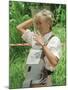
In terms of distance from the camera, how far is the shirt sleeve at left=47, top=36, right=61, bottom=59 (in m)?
1.46

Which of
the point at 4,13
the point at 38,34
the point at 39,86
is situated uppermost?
the point at 4,13

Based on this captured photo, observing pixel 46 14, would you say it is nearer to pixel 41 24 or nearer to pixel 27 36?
pixel 41 24

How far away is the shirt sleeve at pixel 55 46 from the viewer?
1.46 meters

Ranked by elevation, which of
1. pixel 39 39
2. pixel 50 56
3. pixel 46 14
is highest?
pixel 46 14

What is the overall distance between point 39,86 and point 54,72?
0.13 metres

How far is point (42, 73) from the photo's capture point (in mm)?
1444

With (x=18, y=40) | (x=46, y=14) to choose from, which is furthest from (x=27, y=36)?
(x=46, y=14)

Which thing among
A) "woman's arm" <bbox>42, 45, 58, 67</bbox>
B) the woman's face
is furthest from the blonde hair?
"woman's arm" <bbox>42, 45, 58, 67</bbox>

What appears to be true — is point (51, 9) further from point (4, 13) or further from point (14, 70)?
point (14, 70)

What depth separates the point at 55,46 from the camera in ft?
4.82

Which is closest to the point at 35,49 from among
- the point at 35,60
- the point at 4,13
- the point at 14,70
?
the point at 35,60

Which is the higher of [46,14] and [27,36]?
[46,14]

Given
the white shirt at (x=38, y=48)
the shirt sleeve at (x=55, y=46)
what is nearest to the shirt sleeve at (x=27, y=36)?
the white shirt at (x=38, y=48)

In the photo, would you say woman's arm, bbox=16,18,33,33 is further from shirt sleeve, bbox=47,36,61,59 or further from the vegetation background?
shirt sleeve, bbox=47,36,61,59
